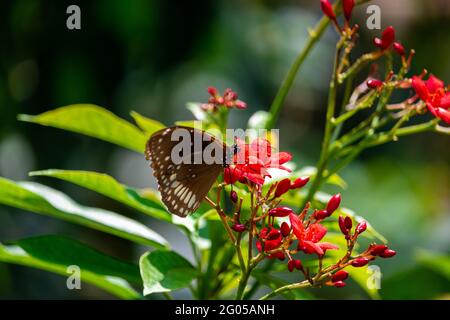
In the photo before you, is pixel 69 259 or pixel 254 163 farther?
pixel 69 259

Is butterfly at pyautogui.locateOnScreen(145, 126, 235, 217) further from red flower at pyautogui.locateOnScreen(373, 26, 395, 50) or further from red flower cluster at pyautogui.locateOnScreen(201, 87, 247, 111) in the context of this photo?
red flower at pyautogui.locateOnScreen(373, 26, 395, 50)

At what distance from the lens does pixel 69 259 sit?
1288 millimetres

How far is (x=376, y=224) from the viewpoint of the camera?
150 inches

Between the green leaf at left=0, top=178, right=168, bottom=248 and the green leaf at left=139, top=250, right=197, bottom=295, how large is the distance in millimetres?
93

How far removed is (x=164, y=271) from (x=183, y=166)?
18cm

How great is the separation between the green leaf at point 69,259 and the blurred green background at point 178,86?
1.59 meters

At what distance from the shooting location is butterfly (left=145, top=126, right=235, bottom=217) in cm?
105

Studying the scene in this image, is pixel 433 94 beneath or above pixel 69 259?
above

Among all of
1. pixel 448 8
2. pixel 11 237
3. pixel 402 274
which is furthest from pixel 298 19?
pixel 402 274

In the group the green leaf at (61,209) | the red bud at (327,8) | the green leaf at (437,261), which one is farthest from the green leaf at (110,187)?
the green leaf at (437,261)

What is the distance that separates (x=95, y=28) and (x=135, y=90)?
1.33ft

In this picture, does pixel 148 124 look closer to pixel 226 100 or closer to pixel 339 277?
pixel 226 100

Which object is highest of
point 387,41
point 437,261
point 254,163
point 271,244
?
point 387,41

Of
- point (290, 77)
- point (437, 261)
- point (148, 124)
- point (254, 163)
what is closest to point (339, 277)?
point (254, 163)
